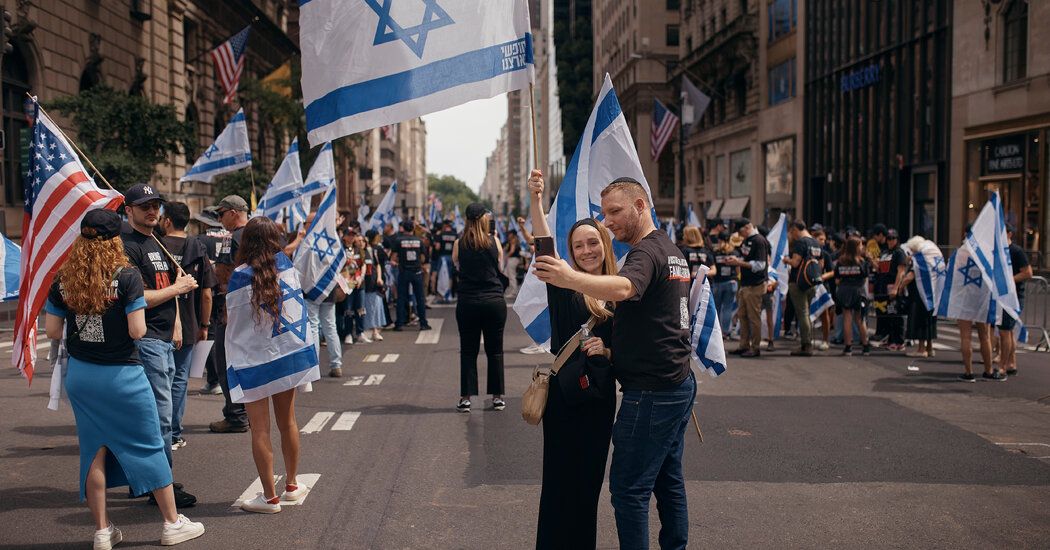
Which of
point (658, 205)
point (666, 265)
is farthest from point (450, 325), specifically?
point (658, 205)

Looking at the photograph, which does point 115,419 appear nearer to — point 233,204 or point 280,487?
point 280,487

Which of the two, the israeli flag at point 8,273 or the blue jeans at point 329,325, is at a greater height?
the israeli flag at point 8,273

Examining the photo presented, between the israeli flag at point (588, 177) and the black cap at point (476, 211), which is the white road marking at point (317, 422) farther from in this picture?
the israeli flag at point (588, 177)

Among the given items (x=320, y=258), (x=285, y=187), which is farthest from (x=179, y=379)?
(x=285, y=187)

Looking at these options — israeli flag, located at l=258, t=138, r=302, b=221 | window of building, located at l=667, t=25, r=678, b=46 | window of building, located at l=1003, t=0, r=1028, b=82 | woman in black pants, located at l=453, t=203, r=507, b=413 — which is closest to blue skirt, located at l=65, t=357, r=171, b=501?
woman in black pants, located at l=453, t=203, r=507, b=413

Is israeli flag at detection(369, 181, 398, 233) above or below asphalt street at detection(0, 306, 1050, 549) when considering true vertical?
above

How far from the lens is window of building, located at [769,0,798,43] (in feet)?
154

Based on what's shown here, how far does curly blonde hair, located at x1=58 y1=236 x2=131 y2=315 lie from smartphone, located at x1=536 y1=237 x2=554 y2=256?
258 centimetres

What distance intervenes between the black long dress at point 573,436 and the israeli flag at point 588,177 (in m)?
2.09

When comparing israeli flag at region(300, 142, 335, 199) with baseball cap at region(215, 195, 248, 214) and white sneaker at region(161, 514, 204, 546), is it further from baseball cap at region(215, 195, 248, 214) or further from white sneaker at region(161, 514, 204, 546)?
white sneaker at region(161, 514, 204, 546)

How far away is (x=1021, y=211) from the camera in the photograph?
1104 inches

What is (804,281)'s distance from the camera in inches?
552

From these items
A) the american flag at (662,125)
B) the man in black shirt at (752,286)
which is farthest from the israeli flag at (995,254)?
the american flag at (662,125)

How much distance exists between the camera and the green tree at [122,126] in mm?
22297
